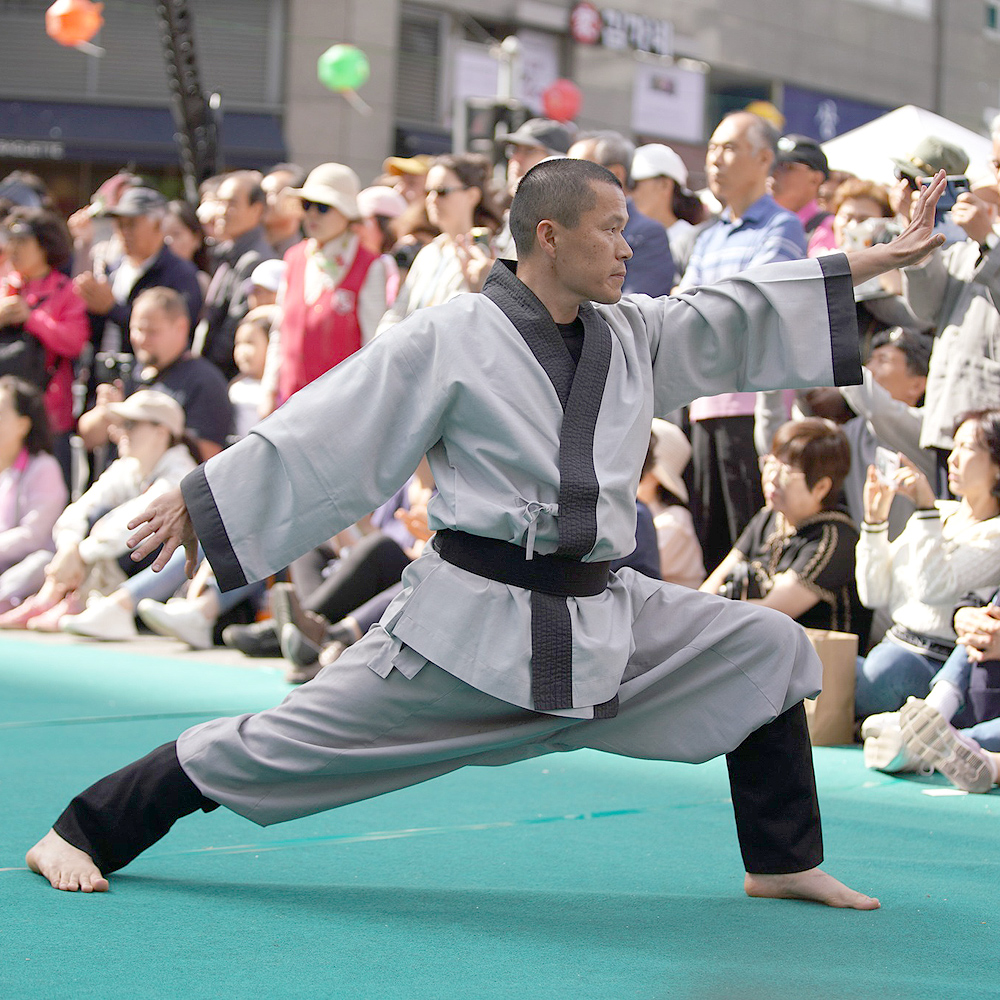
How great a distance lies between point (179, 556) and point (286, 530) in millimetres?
3671

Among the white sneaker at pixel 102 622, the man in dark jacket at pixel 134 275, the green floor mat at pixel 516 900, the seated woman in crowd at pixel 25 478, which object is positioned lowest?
the white sneaker at pixel 102 622

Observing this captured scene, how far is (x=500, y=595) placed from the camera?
248cm

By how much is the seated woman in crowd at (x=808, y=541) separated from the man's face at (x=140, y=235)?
3717 millimetres

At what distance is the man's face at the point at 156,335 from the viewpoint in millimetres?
6574

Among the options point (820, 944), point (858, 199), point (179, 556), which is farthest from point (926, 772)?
point (179, 556)

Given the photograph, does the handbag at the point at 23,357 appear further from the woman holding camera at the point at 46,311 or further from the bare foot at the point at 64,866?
the bare foot at the point at 64,866

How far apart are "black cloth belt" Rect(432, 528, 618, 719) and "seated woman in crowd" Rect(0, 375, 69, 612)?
15.4 feet

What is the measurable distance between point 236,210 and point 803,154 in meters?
2.83

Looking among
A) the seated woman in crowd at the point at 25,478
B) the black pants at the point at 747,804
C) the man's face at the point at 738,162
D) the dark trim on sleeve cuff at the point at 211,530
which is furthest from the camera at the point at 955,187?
the seated woman in crowd at the point at 25,478

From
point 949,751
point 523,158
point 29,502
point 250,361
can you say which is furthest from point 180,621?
point 949,751

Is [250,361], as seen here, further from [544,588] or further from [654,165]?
[544,588]

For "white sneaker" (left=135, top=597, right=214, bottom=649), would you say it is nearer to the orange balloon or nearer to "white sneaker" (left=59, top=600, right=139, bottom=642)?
"white sneaker" (left=59, top=600, right=139, bottom=642)

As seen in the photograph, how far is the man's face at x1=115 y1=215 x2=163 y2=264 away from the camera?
6.99 metres

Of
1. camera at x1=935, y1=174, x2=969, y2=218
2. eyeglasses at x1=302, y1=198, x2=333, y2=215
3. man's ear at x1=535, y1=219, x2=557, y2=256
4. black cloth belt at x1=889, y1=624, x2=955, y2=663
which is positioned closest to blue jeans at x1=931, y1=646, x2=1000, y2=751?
black cloth belt at x1=889, y1=624, x2=955, y2=663
